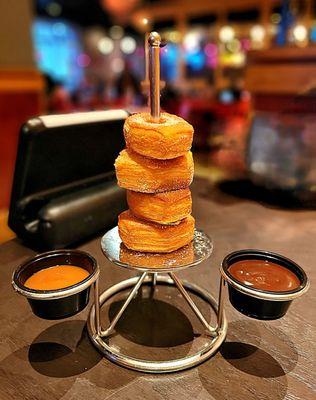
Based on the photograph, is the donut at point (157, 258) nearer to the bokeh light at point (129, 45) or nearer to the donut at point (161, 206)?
the donut at point (161, 206)

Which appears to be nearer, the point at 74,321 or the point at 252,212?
the point at 74,321

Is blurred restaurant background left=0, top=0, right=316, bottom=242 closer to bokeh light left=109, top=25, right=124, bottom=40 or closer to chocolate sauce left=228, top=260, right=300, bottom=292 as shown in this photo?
bokeh light left=109, top=25, right=124, bottom=40

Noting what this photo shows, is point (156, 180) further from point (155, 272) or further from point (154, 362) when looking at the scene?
point (154, 362)

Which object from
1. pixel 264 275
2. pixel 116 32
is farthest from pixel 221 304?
pixel 116 32

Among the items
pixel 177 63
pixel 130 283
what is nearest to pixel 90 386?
pixel 130 283

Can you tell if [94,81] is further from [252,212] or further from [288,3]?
[252,212]

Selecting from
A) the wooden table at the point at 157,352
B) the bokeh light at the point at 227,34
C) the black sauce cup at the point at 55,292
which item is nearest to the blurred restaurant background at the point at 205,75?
the bokeh light at the point at 227,34
